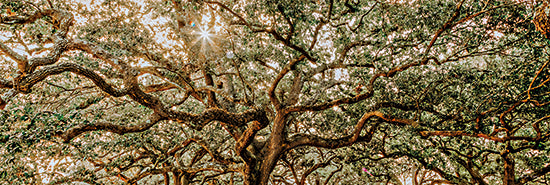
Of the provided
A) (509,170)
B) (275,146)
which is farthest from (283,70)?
(509,170)

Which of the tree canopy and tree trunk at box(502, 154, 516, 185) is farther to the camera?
tree trunk at box(502, 154, 516, 185)

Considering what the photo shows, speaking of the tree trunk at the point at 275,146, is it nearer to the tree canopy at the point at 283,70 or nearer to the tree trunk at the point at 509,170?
the tree canopy at the point at 283,70

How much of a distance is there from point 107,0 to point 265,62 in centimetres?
529

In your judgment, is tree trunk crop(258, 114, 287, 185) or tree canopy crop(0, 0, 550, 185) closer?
tree canopy crop(0, 0, 550, 185)

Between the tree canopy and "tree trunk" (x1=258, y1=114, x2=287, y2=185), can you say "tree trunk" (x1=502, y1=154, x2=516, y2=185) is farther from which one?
"tree trunk" (x1=258, y1=114, x2=287, y2=185)

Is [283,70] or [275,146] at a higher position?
[283,70]

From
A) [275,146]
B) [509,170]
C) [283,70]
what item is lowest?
[275,146]

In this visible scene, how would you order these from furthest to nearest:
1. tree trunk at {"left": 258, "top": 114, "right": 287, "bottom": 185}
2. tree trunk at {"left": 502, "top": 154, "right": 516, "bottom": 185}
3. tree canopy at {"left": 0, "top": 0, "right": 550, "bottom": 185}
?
tree trunk at {"left": 502, "top": 154, "right": 516, "bottom": 185}
tree trunk at {"left": 258, "top": 114, "right": 287, "bottom": 185}
tree canopy at {"left": 0, "top": 0, "right": 550, "bottom": 185}

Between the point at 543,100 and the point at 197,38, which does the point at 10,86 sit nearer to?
the point at 197,38

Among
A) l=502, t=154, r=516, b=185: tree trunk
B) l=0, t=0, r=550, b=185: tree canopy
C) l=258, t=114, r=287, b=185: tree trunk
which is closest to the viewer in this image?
l=0, t=0, r=550, b=185: tree canopy

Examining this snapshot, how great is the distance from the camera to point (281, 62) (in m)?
9.16

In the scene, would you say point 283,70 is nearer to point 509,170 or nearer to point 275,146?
point 275,146

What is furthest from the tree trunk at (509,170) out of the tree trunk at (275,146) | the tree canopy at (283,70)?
the tree trunk at (275,146)

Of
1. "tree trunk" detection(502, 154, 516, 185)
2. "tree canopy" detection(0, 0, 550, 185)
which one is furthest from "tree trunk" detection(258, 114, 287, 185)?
"tree trunk" detection(502, 154, 516, 185)
